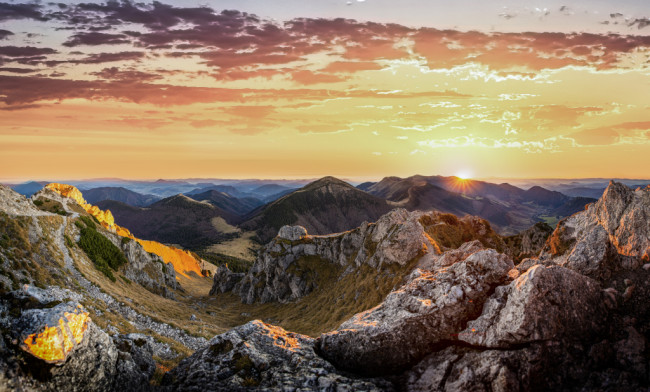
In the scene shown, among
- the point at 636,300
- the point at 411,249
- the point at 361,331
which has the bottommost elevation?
the point at 411,249

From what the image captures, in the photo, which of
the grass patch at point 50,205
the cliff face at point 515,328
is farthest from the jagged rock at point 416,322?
the grass patch at point 50,205

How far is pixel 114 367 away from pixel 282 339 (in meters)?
10.6

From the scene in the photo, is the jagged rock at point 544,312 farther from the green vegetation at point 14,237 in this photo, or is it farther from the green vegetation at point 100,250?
the green vegetation at point 100,250

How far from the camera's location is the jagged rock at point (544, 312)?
16.8 metres

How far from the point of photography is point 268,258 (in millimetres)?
132875

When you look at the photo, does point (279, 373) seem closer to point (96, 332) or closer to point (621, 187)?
point (96, 332)

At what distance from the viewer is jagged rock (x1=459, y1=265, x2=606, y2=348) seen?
55.0ft

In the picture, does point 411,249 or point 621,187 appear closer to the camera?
point 621,187

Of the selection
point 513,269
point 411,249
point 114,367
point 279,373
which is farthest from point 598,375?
point 411,249

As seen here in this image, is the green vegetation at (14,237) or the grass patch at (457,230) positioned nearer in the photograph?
the green vegetation at (14,237)

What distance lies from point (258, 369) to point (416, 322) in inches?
413

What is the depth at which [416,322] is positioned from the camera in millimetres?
20141

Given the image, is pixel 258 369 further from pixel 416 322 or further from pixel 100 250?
pixel 100 250

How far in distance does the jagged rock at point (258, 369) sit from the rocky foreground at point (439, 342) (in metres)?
0.07
